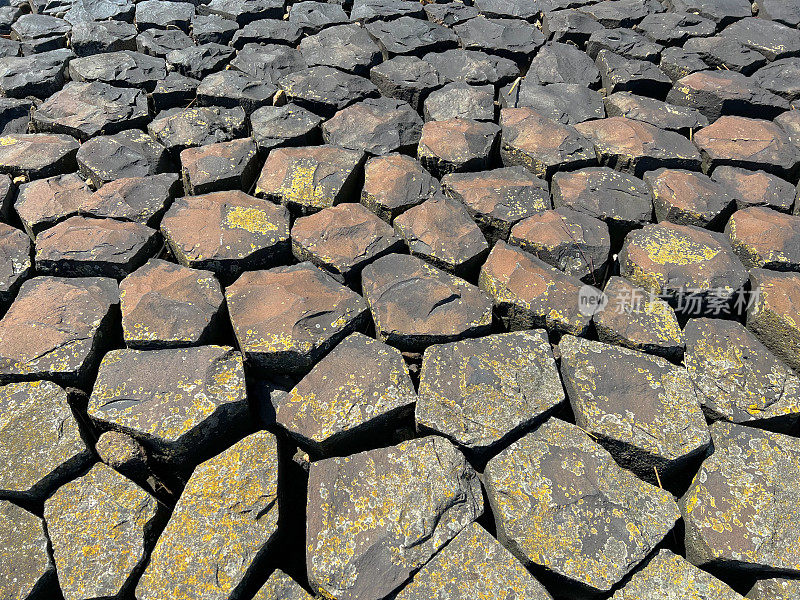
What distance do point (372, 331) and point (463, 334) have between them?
423mm

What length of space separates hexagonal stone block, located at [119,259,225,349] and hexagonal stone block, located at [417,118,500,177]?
1.39 metres

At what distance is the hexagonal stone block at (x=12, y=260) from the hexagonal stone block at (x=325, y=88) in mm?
1749

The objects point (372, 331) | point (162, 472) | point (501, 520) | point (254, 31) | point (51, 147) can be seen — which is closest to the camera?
point (501, 520)

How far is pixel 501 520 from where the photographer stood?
2.07 meters

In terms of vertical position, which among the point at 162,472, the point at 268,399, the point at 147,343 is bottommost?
the point at 162,472

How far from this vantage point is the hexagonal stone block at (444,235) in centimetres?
277

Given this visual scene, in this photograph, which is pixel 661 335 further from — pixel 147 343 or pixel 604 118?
pixel 147 343

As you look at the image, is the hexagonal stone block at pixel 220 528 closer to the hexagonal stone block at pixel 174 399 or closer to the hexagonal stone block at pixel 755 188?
the hexagonal stone block at pixel 174 399

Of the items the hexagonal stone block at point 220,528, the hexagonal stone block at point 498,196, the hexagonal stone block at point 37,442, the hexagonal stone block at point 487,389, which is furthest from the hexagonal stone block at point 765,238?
the hexagonal stone block at point 37,442

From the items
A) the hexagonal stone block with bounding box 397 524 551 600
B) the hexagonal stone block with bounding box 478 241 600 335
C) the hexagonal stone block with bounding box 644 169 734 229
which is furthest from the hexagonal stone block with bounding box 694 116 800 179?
the hexagonal stone block with bounding box 397 524 551 600

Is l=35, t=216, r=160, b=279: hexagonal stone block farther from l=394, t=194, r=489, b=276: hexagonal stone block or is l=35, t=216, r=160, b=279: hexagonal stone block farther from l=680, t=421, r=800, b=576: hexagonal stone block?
l=680, t=421, r=800, b=576: hexagonal stone block

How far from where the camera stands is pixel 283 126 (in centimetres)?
343

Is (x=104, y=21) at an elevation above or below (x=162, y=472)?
above

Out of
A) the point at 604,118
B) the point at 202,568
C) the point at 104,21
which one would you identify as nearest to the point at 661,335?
the point at 604,118
